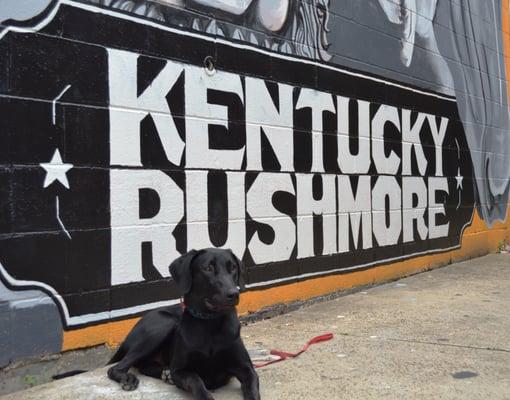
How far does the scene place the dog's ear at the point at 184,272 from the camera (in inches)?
152

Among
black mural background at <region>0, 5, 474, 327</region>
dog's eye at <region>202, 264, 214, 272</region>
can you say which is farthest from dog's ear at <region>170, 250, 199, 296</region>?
black mural background at <region>0, 5, 474, 327</region>

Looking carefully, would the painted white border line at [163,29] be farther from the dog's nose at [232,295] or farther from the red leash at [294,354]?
the red leash at [294,354]

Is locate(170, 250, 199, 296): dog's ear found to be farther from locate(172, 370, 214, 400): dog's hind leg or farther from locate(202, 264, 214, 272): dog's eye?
locate(172, 370, 214, 400): dog's hind leg

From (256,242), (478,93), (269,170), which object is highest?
(478,93)

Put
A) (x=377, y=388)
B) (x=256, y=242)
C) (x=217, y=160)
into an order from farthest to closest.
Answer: (x=256, y=242) → (x=217, y=160) → (x=377, y=388)

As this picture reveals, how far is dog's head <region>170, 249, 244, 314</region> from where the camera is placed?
145 inches

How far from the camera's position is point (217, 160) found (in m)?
5.79

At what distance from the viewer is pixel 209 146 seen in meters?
5.70

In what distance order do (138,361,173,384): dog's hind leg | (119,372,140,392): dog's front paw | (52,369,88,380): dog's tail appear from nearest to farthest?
(119,372,140,392): dog's front paw, (138,361,173,384): dog's hind leg, (52,369,88,380): dog's tail

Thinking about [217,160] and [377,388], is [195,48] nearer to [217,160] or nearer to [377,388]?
[217,160]

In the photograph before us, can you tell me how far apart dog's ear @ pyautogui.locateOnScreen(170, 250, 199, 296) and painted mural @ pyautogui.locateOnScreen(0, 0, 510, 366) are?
104cm

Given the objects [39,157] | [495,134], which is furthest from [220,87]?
[495,134]

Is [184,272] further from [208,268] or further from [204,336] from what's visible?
[204,336]

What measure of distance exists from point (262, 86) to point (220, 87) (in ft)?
2.08
